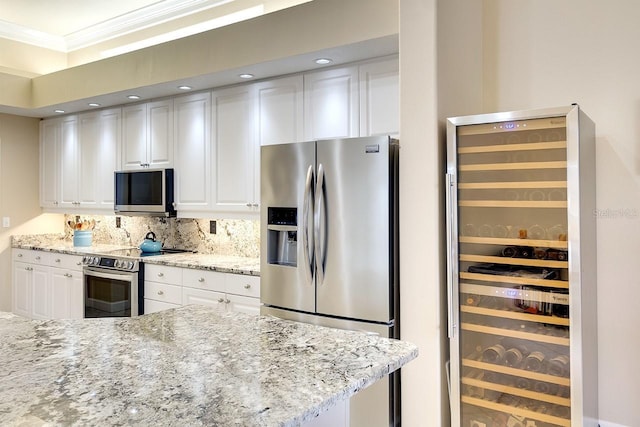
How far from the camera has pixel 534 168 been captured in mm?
2178

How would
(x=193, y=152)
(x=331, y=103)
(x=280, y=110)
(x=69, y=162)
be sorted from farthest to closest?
(x=69, y=162) → (x=193, y=152) → (x=280, y=110) → (x=331, y=103)

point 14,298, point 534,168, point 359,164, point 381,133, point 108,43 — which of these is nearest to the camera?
point 534,168

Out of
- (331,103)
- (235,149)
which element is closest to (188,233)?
(235,149)

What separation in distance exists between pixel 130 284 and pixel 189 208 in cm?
83

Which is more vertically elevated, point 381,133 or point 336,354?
point 381,133

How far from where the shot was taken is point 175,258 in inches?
160

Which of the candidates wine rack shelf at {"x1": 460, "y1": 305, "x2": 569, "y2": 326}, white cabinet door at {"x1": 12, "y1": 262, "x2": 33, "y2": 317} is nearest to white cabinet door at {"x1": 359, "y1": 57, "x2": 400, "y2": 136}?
wine rack shelf at {"x1": 460, "y1": 305, "x2": 569, "y2": 326}

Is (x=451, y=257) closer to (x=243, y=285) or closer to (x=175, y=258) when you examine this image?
(x=243, y=285)

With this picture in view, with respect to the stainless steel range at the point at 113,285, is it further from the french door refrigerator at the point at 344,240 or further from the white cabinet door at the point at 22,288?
the french door refrigerator at the point at 344,240

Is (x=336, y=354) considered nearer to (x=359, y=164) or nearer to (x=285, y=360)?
(x=285, y=360)

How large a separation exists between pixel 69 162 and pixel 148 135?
147 centimetres

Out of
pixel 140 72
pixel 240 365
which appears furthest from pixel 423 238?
pixel 140 72

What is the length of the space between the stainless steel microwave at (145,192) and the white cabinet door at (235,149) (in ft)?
1.95

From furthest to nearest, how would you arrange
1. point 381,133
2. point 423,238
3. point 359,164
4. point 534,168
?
point 381,133 → point 359,164 → point 423,238 → point 534,168
